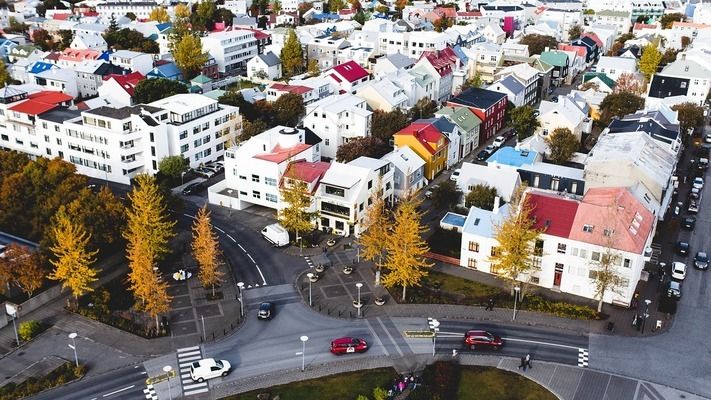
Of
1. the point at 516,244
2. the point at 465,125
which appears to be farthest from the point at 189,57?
the point at 516,244

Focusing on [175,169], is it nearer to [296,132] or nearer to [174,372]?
[296,132]

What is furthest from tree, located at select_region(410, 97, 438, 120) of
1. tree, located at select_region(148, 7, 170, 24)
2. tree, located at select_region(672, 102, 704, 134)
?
tree, located at select_region(148, 7, 170, 24)

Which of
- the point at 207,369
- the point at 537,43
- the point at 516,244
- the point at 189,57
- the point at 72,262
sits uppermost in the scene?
the point at 537,43

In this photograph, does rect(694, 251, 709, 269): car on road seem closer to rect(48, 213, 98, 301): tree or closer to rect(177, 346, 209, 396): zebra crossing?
rect(177, 346, 209, 396): zebra crossing

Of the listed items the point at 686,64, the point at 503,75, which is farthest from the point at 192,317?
the point at 686,64

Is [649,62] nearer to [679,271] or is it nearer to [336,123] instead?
[336,123]
